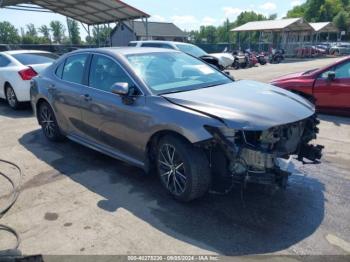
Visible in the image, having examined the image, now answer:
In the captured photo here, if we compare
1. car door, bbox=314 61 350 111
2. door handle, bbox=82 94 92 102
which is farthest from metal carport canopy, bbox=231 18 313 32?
door handle, bbox=82 94 92 102

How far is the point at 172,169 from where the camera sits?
3793mm

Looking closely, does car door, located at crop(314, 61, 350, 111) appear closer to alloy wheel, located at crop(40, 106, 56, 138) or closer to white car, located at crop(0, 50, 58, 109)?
alloy wheel, located at crop(40, 106, 56, 138)

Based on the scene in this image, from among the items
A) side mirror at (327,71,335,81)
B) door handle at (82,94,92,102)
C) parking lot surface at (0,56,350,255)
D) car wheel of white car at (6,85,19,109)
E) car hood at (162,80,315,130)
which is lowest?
parking lot surface at (0,56,350,255)

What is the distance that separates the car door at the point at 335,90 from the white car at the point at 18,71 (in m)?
6.74

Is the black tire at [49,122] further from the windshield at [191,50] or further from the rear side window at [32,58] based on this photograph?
the windshield at [191,50]

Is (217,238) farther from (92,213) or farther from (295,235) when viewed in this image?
(92,213)

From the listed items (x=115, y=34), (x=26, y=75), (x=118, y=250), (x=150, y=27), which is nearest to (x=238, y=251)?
(x=118, y=250)

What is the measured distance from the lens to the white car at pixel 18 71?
849 centimetres

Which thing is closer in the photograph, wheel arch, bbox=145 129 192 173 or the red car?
wheel arch, bbox=145 129 192 173

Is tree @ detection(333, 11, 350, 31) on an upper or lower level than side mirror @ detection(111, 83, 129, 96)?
upper

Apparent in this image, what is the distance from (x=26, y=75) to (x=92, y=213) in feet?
19.7

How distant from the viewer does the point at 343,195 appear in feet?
12.9

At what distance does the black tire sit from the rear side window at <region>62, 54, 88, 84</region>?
825 millimetres

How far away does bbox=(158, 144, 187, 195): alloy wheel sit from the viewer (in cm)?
369
